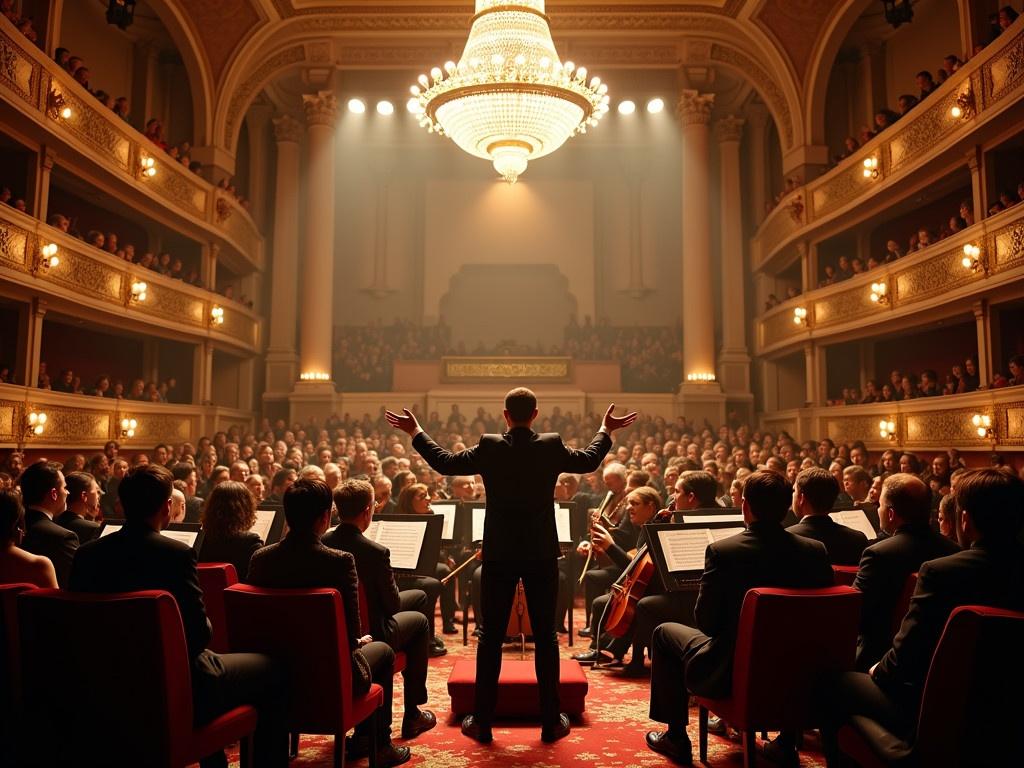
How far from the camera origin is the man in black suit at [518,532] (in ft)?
12.4

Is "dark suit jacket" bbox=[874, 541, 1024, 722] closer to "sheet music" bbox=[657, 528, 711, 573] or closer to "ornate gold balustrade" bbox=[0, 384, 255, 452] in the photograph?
"sheet music" bbox=[657, 528, 711, 573]

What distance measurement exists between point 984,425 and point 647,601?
309 inches

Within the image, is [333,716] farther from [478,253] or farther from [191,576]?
[478,253]

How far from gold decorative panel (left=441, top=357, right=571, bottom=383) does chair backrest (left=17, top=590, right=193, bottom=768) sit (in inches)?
598

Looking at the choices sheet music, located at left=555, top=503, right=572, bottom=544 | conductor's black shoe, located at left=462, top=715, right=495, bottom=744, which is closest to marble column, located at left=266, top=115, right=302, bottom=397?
sheet music, located at left=555, top=503, right=572, bottom=544

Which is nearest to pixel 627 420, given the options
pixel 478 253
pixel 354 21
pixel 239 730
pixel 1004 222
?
pixel 239 730

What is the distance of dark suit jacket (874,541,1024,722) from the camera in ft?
8.14

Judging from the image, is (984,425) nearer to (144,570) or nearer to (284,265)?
(144,570)

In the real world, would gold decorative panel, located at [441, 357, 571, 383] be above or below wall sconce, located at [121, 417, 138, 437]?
above

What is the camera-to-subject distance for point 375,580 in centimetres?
365

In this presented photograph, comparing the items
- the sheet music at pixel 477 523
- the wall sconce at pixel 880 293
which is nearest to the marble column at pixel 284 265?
the wall sconce at pixel 880 293

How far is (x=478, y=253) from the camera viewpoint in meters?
21.5

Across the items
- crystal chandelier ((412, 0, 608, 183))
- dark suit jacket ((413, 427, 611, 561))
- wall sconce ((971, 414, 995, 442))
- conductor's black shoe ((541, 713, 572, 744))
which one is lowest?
conductor's black shoe ((541, 713, 572, 744))

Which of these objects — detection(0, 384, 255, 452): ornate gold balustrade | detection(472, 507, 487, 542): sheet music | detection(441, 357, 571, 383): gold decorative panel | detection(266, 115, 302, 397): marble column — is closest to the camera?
detection(472, 507, 487, 542): sheet music
